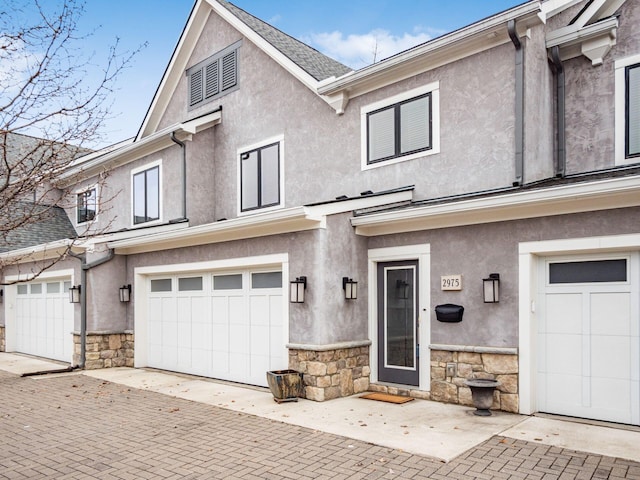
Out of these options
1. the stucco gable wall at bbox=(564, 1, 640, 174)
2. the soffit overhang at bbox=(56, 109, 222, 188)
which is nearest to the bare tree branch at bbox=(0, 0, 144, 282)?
the stucco gable wall at bbox=(564, 1, 640, 174)

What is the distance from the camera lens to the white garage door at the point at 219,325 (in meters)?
9.88

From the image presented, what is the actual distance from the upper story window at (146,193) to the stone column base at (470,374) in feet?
29.0

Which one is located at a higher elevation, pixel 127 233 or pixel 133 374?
pixel 127 233

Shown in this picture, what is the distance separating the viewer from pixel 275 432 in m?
6.96

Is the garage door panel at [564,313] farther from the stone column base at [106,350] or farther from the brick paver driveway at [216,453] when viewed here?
the stone column base at [106,350]

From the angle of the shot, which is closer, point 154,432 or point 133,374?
point 154,432

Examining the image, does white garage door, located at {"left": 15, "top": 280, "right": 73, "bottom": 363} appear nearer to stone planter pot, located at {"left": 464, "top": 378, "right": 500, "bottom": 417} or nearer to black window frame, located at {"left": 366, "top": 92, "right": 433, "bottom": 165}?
black window frame, located at {"left": 366, "top": 92, "right": 433, "bottom": 165}

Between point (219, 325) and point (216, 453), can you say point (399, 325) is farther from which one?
point (216, 453)

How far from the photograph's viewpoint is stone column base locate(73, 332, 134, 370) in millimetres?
12570

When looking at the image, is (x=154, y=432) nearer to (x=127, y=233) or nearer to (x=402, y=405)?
(x=402, y=405)

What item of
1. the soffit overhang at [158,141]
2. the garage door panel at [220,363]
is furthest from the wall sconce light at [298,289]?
the soffit overhang at [158,141]

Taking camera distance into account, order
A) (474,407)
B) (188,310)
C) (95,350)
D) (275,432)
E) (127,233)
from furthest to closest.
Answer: (127,233) < (95,350) < (188,310) < (474,407) < (275,432)

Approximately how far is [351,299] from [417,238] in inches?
61.9

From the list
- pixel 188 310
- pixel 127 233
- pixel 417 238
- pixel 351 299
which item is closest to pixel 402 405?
pixel 351 299
